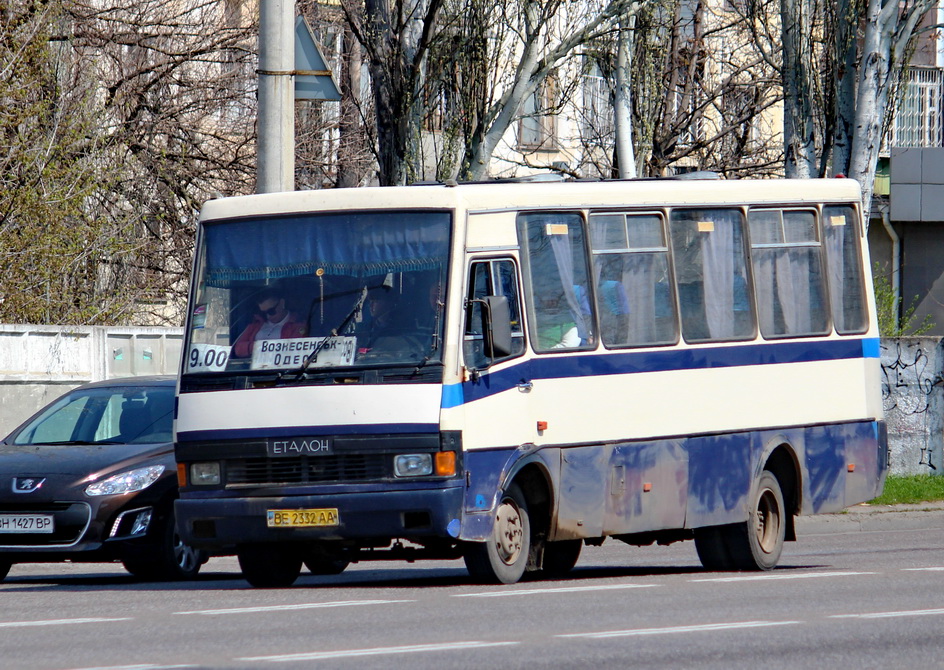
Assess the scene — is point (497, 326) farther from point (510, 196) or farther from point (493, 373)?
point (510, 196)

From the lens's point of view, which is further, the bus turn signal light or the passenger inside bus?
the passenger inside bus

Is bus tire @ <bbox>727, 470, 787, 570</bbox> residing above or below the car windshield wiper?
below

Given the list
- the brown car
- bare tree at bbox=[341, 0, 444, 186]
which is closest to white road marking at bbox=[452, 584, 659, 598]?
the brown car

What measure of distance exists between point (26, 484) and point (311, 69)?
519cm

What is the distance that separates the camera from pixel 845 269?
1522cm

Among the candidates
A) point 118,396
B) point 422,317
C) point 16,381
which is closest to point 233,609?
point 422,317

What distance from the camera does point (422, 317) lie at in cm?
1170

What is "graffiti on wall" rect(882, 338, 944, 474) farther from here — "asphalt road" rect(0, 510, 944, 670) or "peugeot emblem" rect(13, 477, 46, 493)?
"peugeot emblem" rect(13, 477, 46, 493)

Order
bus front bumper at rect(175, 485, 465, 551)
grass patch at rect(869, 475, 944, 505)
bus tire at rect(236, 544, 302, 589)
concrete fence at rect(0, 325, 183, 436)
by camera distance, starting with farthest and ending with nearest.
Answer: grass patch at rect(869, 475, 944, 505) < concrete fence at rect(0, 325, 183, 436) < bus tire at rect(236, 544, 302, 589) < bus front bumper at rect(175, 485, 465, 551)

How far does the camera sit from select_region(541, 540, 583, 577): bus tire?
45.9 ft

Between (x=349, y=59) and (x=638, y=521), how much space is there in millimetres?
22735

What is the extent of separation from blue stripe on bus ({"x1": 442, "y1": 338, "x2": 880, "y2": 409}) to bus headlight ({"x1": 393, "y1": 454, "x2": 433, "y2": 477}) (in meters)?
0.36

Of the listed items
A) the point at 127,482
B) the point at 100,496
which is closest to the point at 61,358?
the point at 127,482

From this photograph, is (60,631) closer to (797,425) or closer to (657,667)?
(657,667)
